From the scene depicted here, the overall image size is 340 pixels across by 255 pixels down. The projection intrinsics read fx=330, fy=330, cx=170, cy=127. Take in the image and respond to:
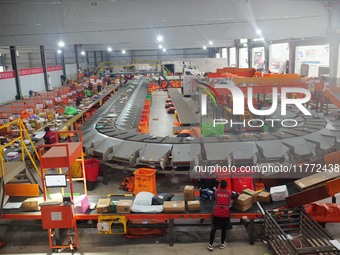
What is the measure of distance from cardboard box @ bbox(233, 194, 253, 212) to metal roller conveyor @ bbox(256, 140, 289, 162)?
2445 mm

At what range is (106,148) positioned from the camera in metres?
9.59

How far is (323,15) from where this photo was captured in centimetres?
945

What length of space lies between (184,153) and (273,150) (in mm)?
2413

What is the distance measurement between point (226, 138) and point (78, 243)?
513 centimetres

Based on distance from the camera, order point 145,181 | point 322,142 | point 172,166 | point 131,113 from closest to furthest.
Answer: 1. point 145,181
2. point 172,166
3. point 322,142
4. point 131,113

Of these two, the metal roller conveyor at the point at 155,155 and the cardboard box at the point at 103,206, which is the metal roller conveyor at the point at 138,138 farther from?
the cardboard box at the point at 103,206

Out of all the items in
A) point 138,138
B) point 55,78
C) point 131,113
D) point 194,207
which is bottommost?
point 194,207

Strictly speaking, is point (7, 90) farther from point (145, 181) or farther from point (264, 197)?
point (264, 197)

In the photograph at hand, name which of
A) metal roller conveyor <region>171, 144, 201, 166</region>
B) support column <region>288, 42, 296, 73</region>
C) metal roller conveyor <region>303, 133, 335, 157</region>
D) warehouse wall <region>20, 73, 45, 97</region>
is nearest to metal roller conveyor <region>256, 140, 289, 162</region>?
Answer: metal roller conveyor <region>303, 133, 335, 157</region>

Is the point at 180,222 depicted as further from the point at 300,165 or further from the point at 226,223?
the point at 300,165

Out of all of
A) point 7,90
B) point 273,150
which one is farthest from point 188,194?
point 7,90

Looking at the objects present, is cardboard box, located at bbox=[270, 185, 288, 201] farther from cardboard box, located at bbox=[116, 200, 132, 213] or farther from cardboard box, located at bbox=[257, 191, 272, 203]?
cardboard box, located at bbox=[116, 200, 132, 213]

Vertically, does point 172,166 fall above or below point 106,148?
below

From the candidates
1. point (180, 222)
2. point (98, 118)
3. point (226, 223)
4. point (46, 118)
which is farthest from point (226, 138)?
point (46, 118)
